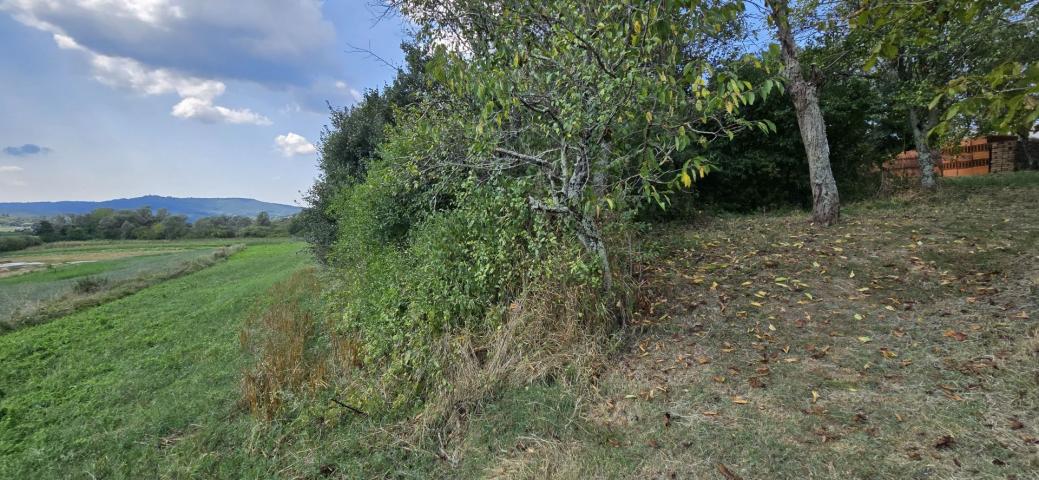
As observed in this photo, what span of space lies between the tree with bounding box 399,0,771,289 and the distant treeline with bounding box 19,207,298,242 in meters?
22.8

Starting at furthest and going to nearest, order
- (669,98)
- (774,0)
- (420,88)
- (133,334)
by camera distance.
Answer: (420,88) < (133,334) < (774,0) < (669,98)

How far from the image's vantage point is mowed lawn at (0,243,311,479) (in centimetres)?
343

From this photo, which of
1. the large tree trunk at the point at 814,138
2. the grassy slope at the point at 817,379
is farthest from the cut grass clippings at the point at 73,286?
the large tree trunk at the point at 814,138

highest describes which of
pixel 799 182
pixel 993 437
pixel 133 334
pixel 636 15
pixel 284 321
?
pixel 636 15

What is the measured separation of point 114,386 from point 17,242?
30.4 metres

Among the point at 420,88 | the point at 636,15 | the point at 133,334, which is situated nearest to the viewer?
the point at 636,15

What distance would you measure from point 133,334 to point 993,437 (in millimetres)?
10243

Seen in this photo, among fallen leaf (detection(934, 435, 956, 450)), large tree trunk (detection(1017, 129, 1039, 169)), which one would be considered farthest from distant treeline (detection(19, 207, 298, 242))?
large tree trunk (detection(1017, 129, 1039, 169))

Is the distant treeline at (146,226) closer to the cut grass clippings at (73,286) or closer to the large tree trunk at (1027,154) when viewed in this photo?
the cut grass clippings at (73,286)

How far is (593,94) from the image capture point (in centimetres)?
328

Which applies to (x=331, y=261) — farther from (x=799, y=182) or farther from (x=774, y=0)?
(x=799, y=182)

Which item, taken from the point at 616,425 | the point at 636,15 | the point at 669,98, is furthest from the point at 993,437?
the point at 636,15

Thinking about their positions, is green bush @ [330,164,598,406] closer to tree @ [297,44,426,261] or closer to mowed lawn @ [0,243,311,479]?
mowed lawn @ [0,243,311,479]

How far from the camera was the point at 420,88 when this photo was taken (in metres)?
8.55
